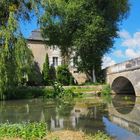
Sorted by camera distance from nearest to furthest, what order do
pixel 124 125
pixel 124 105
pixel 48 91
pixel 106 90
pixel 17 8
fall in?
pixel 124 125, pixel 124 105, pixel 17 8, pixel 48 91, pixel 106 90

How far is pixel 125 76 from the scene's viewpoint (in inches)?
1257

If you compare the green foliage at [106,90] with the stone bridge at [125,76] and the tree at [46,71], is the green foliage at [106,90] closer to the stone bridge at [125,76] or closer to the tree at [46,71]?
the stone bridge at [125,76]

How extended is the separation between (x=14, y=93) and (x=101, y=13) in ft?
37.6

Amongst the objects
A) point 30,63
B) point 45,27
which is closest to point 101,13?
point 45,27

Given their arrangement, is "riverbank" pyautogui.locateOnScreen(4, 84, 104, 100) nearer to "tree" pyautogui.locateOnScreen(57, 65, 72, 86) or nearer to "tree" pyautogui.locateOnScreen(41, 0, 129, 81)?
"tree" pyautogui.locateOnScreen(41, 0, 129, 81)

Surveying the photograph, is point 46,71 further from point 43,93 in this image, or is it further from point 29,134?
point 29,134

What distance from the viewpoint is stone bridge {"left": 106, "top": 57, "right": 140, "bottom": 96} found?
97.1 feet

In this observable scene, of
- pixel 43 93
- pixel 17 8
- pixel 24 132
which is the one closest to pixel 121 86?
pixel 43 93

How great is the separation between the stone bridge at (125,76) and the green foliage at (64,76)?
4789 mm

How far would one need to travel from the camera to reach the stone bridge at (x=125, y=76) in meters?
29.6

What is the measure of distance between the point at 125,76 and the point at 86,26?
21.3ft

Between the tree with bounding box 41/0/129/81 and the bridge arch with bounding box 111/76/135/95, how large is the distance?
3.44 meters

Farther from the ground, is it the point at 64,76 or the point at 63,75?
the point at 63,75

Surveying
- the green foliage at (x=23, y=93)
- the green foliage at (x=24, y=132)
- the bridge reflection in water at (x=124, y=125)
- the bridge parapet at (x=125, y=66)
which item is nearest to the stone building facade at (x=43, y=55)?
the bridge parapet at (x=125, y=66)
